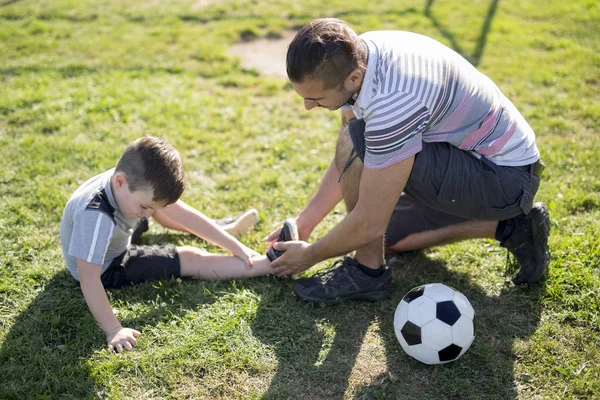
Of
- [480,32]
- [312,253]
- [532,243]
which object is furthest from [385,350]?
[480,32]

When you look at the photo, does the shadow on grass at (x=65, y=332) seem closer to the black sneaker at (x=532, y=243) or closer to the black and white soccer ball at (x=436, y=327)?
the black and white soccer ball at (x=436, y=327)

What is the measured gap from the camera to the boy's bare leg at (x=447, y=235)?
3.29 meters

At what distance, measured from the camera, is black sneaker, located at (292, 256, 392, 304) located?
10.2ft

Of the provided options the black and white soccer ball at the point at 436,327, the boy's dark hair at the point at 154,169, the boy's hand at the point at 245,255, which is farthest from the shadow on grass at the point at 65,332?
the black and white soccer ball at the point at 436,327

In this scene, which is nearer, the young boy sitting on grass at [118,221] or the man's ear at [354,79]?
the man's ear at [354,79]

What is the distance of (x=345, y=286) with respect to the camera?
10.3 ft

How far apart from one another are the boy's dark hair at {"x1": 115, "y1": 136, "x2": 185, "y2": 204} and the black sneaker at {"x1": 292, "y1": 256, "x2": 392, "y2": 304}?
2.88 ft

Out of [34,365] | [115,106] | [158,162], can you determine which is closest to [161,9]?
[115,106]

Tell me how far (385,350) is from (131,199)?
147 cm

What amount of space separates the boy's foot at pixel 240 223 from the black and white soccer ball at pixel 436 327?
1317 mm

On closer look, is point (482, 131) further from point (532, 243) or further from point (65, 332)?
point (65, 332)

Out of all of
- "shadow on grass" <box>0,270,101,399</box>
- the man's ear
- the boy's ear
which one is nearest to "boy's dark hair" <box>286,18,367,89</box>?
the man's ear

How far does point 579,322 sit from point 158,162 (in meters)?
2.28

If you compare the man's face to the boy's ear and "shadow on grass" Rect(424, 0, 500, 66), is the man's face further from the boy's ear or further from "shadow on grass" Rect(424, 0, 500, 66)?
"shadow on grass" Rect(424, 0, 500, 66)
